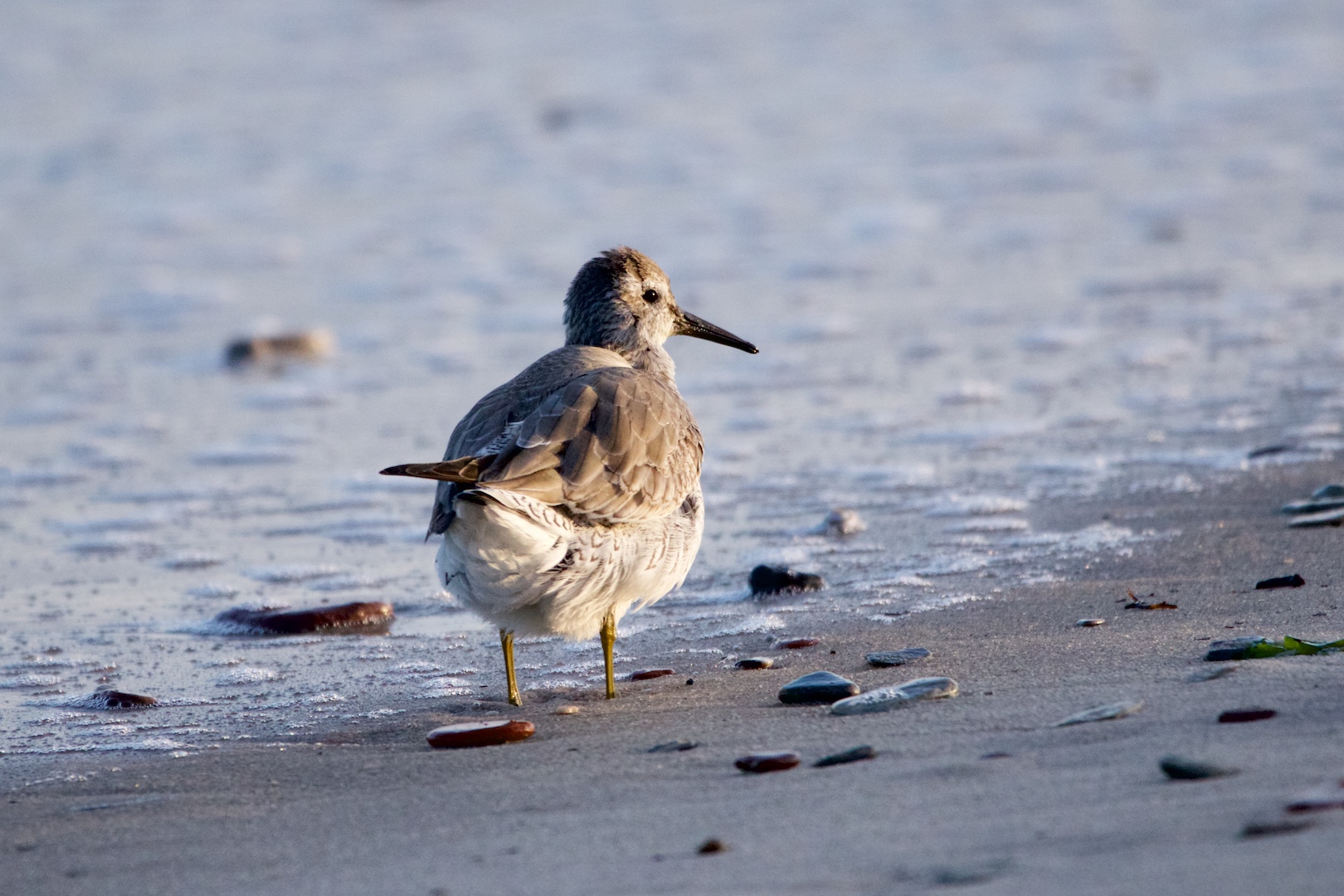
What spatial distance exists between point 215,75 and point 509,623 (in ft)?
42.6

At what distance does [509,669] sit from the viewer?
4441 millimetres

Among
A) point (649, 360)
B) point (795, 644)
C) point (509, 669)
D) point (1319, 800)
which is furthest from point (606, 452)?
point (1319, 800)

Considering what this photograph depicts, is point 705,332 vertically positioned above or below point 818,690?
above

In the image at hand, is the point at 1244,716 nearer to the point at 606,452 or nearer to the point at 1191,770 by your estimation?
the point at 1191,770

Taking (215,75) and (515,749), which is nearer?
(515,749)

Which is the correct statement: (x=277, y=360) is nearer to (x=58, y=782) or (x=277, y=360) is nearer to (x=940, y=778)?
(x=58, y=782)

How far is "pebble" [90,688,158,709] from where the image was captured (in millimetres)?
4422

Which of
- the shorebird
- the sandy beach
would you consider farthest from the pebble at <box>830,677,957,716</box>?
the shorebird

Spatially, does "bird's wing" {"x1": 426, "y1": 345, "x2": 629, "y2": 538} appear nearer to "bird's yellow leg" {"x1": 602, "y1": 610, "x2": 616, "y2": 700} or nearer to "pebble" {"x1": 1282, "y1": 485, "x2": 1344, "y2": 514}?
"bird's yellow leg" {"x1": 602, "y1": 610, "x2": 616, "y2": 700}

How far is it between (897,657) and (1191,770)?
56.0 inches

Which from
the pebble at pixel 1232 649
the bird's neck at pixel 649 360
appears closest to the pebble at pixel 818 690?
the pebble at pixel 1232 649

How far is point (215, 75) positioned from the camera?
1609 cm

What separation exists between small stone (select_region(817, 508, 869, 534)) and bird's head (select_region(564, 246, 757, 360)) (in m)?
0.87

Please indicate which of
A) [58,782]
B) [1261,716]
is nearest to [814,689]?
[1261,716]
